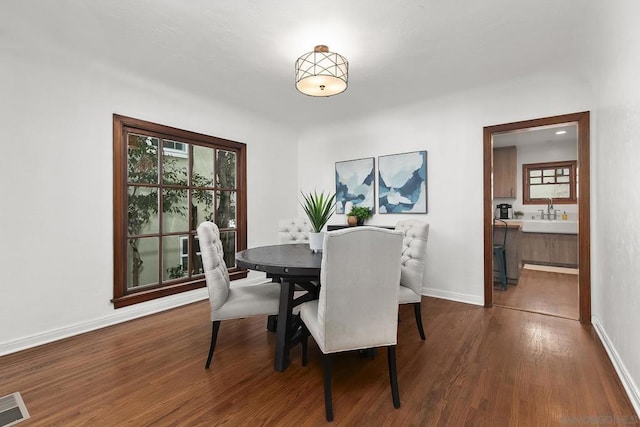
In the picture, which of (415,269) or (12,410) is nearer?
(12,410)

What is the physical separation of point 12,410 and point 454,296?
374 cm

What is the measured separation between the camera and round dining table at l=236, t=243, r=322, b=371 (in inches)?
75.3

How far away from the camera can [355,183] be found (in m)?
4.36

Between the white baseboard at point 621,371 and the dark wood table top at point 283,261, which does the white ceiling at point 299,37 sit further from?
the white baseboard at point 621,371

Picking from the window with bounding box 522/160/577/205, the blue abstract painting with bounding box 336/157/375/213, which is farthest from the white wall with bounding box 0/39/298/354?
the window with bounding box 522/160/577/205

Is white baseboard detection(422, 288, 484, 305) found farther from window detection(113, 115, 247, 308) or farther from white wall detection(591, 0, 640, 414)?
window detection(113, 115, 247, 308)

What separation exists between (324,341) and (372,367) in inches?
27.3

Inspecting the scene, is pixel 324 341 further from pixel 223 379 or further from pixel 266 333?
pixel 266 333

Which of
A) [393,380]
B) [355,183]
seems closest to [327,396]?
[393,380]

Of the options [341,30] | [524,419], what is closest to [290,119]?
[341,30]

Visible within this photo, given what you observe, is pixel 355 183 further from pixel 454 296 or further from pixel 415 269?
pixel 415 269

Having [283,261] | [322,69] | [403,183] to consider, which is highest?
[322,69]

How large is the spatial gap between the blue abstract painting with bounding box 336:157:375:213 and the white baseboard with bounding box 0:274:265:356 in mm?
2276

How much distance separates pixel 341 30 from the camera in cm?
221
